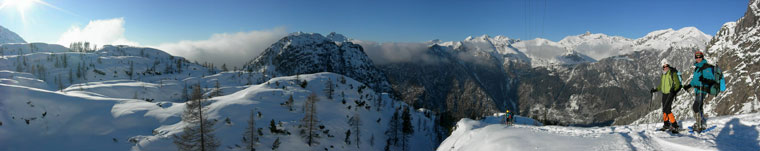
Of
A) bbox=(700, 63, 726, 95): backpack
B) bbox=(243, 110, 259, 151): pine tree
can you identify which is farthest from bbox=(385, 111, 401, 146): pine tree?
bbox=(700, 63, 726, 95): backpack

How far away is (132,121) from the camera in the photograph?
53.8 m

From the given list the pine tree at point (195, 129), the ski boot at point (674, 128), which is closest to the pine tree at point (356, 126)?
the pine tree at point (195, 129)

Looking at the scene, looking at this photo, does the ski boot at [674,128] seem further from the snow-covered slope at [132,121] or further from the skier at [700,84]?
the snow-covered slope at [132,121]

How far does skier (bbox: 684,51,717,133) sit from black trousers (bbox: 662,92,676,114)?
0.79m

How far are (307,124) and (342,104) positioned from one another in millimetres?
33562

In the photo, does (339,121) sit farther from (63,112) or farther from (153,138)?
(63,112)

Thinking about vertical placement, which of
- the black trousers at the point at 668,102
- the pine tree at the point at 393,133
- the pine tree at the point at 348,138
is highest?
→ the black trousers at the point at 668,102

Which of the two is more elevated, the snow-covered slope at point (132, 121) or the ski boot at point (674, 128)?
the ski boot at point (674, 128)

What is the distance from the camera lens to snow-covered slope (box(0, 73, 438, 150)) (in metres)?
44.3

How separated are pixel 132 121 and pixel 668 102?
71356mm

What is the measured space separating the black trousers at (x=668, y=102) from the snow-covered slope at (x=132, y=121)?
195 feet

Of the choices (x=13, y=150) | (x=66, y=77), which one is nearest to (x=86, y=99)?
(x=13, y=150)

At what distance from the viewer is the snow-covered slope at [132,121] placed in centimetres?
4431

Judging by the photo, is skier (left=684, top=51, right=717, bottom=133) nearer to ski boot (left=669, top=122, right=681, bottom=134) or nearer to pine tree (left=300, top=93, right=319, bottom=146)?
ski boot (left=669, top=122, right=681, bottom=134)
